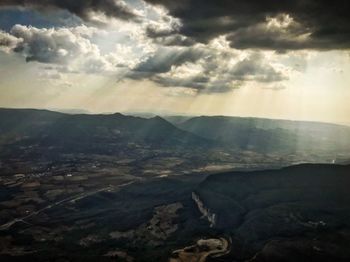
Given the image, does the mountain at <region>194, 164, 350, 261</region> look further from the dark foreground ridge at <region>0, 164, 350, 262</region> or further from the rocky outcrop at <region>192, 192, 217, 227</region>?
the rocky outcrop at <region>192, 192, 217, 227</region>

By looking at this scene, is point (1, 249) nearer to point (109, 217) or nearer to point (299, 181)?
point (109, 217)

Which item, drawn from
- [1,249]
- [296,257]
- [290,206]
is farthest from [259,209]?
[1,249]

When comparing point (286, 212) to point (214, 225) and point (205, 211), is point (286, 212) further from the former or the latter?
point (205, 211)

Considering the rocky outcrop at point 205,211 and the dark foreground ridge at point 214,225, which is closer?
the dark foreground ridge at point 214,225

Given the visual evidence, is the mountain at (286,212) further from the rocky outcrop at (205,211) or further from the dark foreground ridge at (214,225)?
the rocky outcrop at (205,211)

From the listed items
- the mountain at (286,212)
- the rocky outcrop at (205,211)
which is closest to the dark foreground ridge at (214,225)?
the mountain at (286,212)

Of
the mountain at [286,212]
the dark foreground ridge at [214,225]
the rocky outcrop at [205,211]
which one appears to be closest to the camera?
the mountain at [286,212]

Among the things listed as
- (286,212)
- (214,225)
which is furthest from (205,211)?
(286,212)

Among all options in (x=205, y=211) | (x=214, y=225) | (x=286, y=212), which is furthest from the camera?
(x=205, y=211)

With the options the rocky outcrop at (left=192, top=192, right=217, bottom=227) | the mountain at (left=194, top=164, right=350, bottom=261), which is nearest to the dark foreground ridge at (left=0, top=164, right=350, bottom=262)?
the mountain at (left=194, top=164, right=350, bottom=261)
